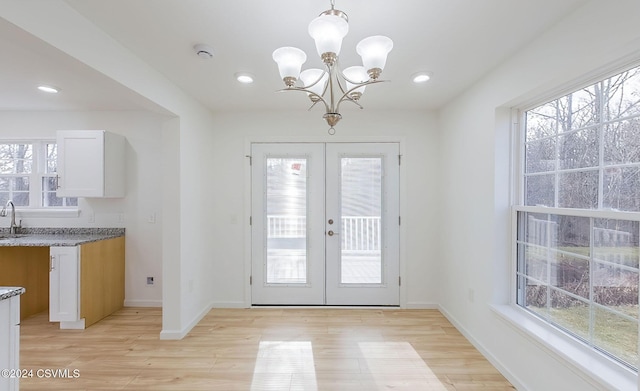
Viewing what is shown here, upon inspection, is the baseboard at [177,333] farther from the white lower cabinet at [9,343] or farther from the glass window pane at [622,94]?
the glass window pane at [622,94]

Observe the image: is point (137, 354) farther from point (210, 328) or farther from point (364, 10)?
point (364, 10)

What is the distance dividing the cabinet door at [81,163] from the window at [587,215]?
4.17 m

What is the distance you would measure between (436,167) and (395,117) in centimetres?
79

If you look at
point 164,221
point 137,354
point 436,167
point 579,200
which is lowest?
point 137,354

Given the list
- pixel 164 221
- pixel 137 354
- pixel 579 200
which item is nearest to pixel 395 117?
pixel 579 200

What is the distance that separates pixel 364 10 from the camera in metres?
1.65

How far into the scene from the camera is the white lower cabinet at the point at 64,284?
2.89 metres

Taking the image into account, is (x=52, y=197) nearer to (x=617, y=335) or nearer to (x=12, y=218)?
(x=12, y=218)

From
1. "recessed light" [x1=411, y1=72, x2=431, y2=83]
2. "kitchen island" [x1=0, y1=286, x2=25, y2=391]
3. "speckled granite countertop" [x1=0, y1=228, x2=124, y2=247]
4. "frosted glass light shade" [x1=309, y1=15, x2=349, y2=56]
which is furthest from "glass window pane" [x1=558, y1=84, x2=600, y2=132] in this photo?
"speckled granite countertop" [x1=0, y1=228, x2=124, y2=247]

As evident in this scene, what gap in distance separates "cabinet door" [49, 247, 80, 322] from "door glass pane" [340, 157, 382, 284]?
9.12 feet

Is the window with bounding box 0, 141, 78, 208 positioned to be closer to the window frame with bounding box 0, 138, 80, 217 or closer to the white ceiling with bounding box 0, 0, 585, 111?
the window frame with bounding box 0, 138, 80, 217

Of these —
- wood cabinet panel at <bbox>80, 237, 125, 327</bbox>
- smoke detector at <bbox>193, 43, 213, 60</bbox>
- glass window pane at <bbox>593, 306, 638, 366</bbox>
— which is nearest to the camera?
glass window pane at <bbox>593, 306, 638, 366</bbox>

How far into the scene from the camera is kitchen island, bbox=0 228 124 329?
2.90 meters

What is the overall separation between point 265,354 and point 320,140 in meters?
2.33
